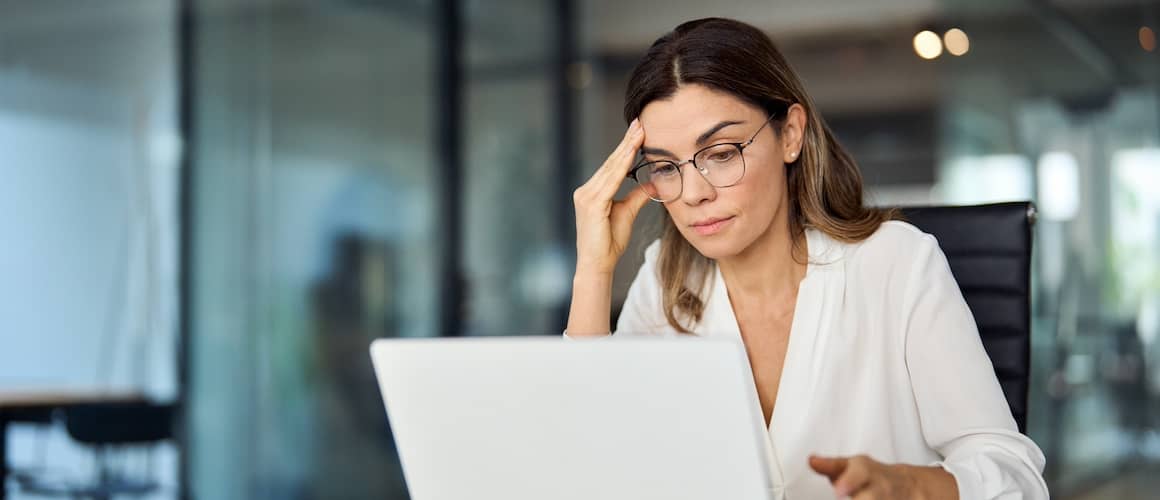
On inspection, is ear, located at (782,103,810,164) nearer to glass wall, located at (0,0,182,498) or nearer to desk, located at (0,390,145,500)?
desk, located at (0,390,145,500)

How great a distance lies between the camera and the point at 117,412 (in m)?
3.31

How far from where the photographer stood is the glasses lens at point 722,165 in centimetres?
145

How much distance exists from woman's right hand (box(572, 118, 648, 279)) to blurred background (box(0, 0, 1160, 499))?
81.2 inches

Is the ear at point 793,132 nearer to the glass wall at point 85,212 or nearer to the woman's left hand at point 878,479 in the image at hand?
the woman's left hand at point 878,479

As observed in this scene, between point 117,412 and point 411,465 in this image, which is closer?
point 411,465

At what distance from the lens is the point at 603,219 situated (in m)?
1.62

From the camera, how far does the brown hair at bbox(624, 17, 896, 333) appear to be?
146 centimetres

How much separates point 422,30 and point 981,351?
3599 mm

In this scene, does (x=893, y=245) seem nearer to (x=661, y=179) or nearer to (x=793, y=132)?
(x=793, y=132)

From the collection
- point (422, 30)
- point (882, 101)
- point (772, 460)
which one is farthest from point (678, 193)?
point (882, 101)

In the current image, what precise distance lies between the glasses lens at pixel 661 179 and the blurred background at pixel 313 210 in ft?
7.18

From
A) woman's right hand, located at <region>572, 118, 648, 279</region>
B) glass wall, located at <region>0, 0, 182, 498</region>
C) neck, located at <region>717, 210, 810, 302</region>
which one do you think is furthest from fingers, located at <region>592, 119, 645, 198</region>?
glass wall, located at <region>0, 0, 182, 498</region>

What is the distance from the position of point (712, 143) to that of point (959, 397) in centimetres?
44

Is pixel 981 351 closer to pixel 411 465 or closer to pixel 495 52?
pixel 411 465
